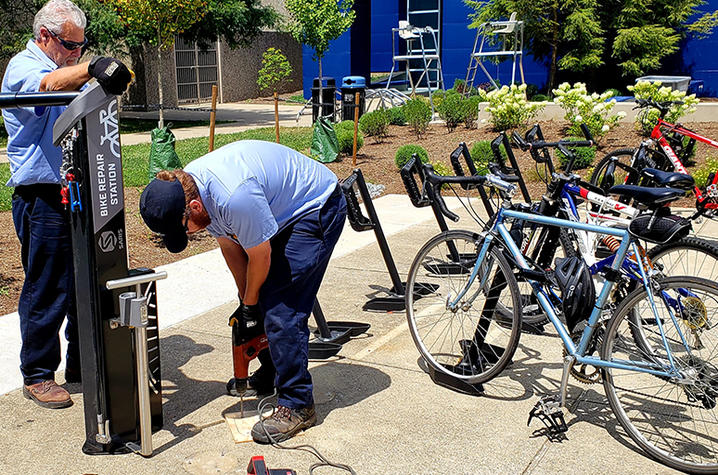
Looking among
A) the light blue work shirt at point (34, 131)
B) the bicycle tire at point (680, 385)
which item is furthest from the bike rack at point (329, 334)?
the bicycle tire at point (680, 385)

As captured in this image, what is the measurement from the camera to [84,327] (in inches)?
139

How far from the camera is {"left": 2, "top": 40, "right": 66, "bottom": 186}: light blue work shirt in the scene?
155 inches

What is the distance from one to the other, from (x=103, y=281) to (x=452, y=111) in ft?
38.8

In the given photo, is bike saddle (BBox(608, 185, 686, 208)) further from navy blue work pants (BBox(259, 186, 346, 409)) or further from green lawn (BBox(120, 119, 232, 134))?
green lawn (BBox(120, 119, 232, 134))

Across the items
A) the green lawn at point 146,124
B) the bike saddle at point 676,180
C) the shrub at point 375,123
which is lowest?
the green lawn at point 146,124

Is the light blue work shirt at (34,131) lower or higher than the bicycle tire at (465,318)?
higher

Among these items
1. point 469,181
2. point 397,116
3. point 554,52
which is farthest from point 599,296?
point 554,52

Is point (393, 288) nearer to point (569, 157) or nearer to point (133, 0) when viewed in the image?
point (569, 157)

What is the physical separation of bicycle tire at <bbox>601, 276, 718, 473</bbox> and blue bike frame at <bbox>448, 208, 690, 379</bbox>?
0.13 feet

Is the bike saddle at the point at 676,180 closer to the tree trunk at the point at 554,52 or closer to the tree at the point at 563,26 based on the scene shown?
the tree at the point at 563,26

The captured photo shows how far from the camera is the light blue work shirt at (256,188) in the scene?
340 centimetres

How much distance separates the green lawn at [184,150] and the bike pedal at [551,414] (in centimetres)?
724

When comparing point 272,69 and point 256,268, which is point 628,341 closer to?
point 256,268

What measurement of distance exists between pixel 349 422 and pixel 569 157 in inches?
121
